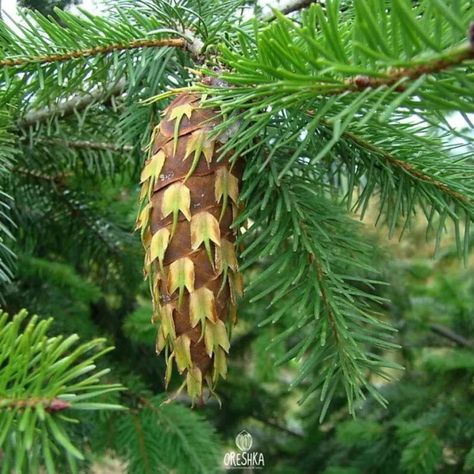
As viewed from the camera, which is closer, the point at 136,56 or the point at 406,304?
the point at 136,56

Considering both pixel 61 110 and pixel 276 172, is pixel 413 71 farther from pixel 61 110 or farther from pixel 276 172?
pixel 61 110

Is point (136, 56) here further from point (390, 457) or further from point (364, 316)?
point (390, 457)

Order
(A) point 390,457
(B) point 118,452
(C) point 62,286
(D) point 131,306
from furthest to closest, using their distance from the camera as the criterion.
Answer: (D) point 131,306 < (A) point 390,457 < (C) point 62,286 < (B) point 118,452

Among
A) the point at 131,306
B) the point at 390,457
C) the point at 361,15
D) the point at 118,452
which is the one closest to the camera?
the point at 361,15

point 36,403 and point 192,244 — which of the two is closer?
point 36,403

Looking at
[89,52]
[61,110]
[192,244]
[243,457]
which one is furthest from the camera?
[243,457]

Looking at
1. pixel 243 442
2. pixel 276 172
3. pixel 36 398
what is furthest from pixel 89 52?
pixel 243 442

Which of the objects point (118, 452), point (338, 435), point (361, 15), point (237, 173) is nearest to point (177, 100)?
point (237, 173)
